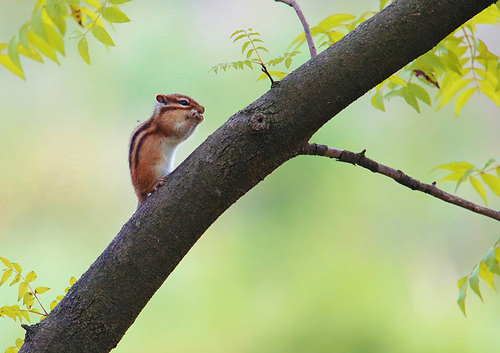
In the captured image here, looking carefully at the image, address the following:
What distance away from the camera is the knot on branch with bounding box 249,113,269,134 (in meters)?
0.88

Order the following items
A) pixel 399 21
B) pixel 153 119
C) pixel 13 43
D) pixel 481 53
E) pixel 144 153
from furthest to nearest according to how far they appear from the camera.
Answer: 1. pixel 153 119
2. pixel 144 153
3. pixel 481 53
4. pixel 13 43
5. pixel 399 21

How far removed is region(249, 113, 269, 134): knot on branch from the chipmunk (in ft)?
1.62

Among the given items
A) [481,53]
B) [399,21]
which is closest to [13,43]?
[399,21]

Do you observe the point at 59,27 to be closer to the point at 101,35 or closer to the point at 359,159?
the point at 101,35

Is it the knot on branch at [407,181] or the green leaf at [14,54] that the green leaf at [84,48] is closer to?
the green leaf at [14,54]

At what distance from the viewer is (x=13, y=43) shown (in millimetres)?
1162

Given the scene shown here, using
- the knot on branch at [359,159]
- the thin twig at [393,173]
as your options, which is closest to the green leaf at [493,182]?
the thin twig at [393,173]

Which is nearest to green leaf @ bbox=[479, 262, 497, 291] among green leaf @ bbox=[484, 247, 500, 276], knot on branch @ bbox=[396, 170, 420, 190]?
green leaf @ bbox=[484, 247, 500, 276]

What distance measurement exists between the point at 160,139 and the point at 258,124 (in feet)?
2.63

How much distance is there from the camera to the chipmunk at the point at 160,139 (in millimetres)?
1472

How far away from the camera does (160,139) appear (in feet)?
5.29

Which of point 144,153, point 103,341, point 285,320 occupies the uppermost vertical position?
point 144,153

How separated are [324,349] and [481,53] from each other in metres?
2.60

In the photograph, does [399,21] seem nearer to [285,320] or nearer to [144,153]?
[144,153]
